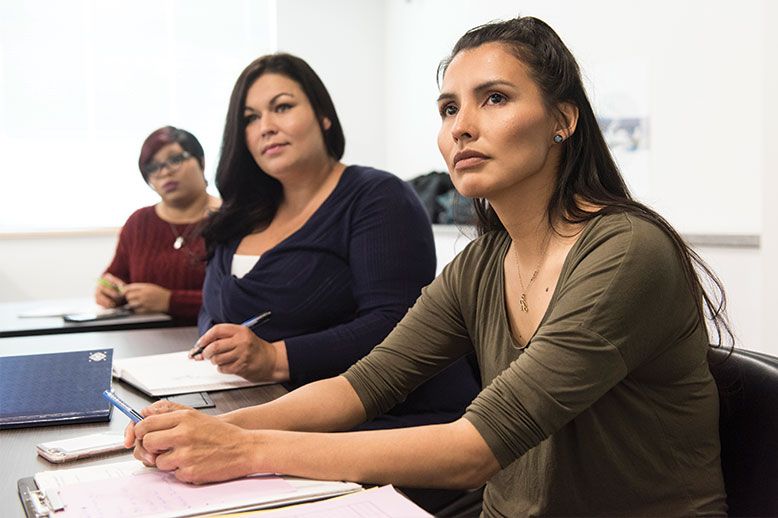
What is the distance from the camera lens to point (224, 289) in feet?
6.11

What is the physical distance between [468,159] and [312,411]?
1.43ft

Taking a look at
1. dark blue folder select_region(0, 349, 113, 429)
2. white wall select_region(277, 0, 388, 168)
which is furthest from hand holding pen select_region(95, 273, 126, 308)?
white wall select_region(277, 0, 388, 168)

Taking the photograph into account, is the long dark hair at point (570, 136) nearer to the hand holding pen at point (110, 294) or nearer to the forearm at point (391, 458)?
the forearm at point (391, 458)

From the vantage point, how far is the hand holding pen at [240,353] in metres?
1.44

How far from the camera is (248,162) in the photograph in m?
2.05

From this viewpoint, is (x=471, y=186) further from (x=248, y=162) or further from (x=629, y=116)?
(x=629, y=116)

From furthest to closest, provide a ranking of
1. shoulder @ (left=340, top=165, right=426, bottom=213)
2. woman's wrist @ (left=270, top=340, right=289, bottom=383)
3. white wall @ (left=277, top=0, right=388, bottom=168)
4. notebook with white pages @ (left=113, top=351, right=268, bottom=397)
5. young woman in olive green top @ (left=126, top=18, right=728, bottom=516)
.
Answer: white wall @ (left=277, top=0, right=388, bottom=168), shoulder @ (left=340, top=165, right=426, bottom=213), woman's wrist @ (left=270, top=340, right=289, bottom=383), notebook with white pages @ (left=113, top=351, right=268, bottom=397), young woman in olive green top @ (left=126, top=18, right=728, bottom=516)

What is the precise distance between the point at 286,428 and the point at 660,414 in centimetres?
52

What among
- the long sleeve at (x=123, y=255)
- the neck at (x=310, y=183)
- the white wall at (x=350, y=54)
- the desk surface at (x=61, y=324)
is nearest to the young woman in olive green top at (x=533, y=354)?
the neck at (x=310, y=183)

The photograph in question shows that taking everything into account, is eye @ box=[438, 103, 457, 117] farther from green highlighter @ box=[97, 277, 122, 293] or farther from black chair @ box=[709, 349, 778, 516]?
green highlighter @ box=[97, 277, 122, 293]

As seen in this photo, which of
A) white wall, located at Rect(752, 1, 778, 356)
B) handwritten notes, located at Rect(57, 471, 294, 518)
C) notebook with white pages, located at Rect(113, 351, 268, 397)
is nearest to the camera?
handwritten notes, located at Rect(57, 471, 294, 518)

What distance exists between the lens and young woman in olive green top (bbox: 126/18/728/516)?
92 cm

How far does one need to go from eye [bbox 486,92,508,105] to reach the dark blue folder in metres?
0.74

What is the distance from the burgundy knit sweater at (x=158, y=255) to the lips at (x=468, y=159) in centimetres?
174
